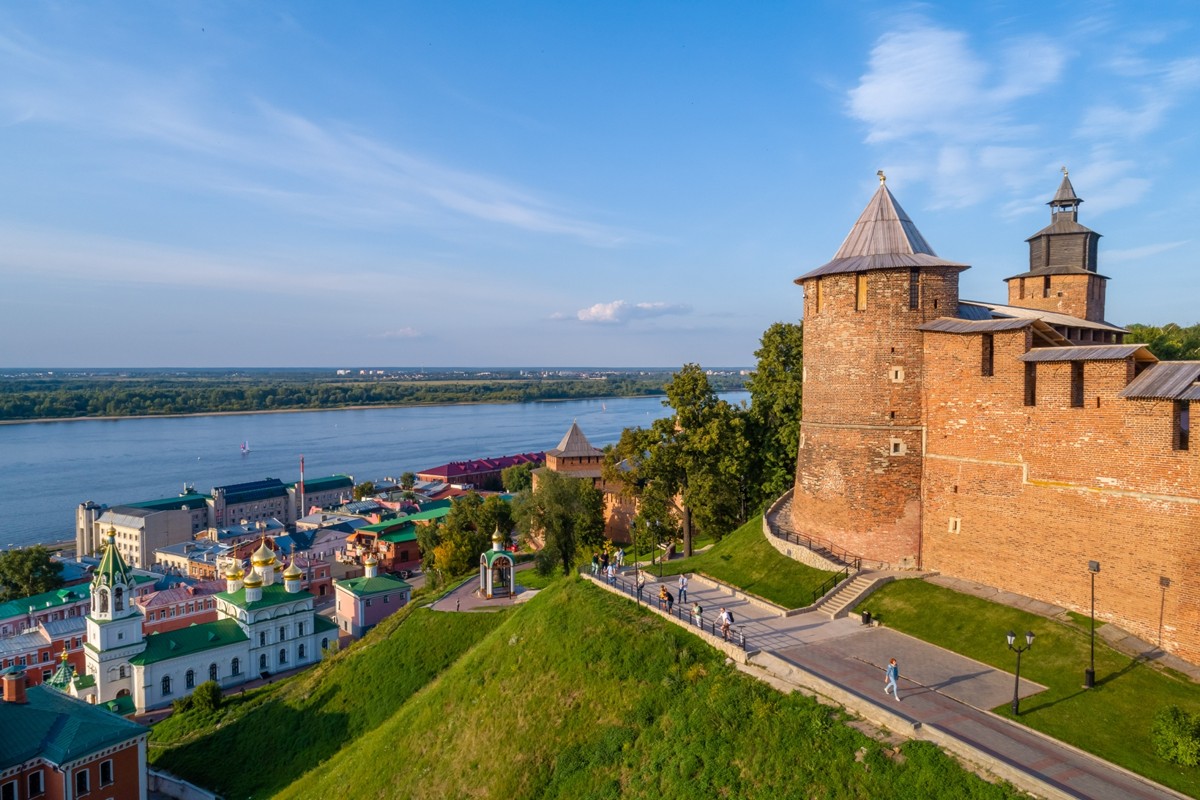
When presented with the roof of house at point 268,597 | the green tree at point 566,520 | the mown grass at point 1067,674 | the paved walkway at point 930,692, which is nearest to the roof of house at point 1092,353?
the mown grass at point 1067,674

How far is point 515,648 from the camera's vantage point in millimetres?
21484

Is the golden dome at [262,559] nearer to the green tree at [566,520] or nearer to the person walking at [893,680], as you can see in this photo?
the green tree at [566,520]

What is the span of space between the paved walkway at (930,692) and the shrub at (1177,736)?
3.37 ft

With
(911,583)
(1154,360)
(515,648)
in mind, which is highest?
(1154,360)

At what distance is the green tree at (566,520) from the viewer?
39.8 metres

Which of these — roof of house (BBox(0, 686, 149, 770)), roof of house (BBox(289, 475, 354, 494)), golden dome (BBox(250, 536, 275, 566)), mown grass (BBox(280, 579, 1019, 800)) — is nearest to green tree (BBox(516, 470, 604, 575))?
golden dome (BBox(250, 536, 275, 566))

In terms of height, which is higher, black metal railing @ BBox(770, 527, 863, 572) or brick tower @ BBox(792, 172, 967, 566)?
brick tower @ BBox(792, 172, 967, 566)

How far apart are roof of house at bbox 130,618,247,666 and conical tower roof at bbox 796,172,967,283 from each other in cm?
3417

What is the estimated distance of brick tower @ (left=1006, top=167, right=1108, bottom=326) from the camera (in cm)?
3456

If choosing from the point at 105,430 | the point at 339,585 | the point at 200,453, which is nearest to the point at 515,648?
the point at 339,585

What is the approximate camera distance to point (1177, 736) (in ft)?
42.5

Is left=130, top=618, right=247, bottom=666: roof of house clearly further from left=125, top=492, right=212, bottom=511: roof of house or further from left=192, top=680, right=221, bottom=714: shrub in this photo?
left=125, top=492, right=212, bottom=511: roof of house

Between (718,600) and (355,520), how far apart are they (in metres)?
57.8

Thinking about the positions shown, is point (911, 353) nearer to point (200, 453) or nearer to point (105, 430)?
point (200, 453)
